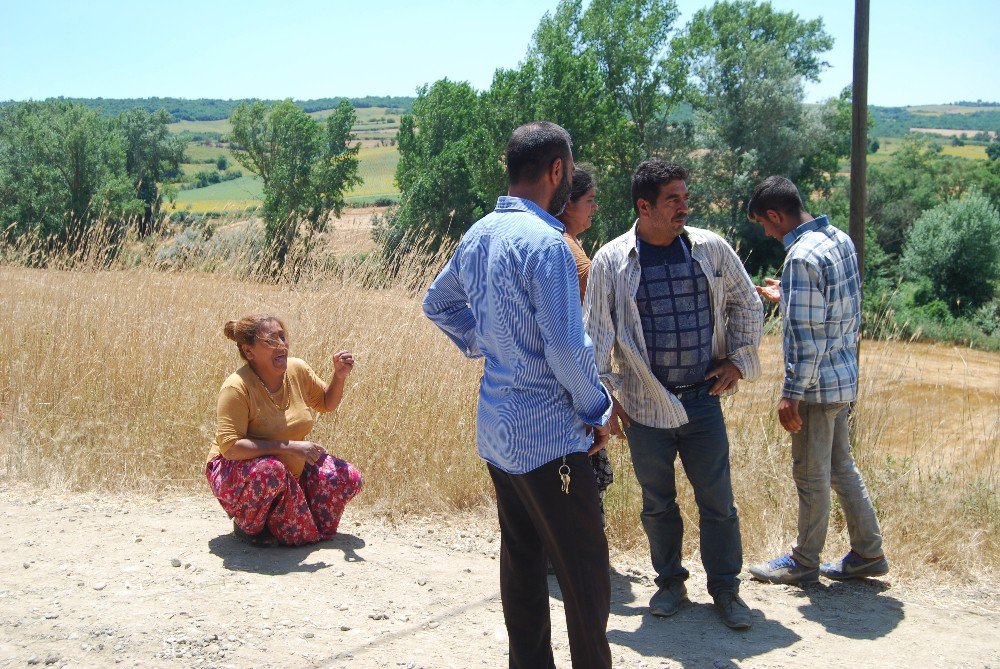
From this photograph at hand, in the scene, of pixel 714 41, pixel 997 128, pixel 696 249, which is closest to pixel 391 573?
pixel 696 249

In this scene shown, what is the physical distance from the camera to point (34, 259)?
888cm

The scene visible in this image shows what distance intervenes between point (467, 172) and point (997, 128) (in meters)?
119

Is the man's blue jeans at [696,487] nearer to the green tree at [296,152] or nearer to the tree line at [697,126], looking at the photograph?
the tree line at [697,126]

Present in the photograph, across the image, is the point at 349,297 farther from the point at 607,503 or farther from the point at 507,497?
the point at 507,497

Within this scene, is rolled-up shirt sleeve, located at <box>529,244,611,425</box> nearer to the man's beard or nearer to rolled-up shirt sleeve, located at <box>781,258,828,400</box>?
the man's beard

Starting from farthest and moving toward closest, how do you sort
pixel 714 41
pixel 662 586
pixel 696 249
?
pixel 714 41 < pixel 662 586 < pixel 696 249

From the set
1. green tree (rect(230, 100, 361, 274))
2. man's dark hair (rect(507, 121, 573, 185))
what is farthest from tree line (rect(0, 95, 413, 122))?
man's dark hair (rect(507, 121, 573, 185))

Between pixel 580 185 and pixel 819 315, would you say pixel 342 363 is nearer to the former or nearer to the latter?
pixel 580 185

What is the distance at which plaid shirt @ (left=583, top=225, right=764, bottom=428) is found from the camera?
11.6ft

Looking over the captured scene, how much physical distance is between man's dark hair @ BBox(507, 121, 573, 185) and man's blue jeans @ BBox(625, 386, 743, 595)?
4.61ft

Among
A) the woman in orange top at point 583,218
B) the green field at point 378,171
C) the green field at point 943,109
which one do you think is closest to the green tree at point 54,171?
the green field at point 378,171

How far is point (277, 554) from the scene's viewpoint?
14.3 ft

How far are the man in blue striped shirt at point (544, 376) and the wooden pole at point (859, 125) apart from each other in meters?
3.10

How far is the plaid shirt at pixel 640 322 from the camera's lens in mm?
3551
